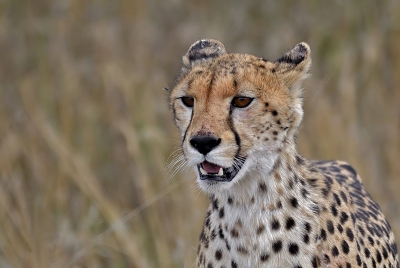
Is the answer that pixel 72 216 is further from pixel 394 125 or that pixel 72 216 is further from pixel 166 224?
pixel 394 125

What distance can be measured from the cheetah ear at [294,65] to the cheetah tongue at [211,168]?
456 millimetres

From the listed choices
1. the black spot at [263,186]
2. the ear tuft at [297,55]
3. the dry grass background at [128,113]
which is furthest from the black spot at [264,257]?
the dry grass background at [128,113]

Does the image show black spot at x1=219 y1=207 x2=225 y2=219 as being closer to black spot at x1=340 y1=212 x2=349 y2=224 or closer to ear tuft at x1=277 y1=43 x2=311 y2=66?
black spot at x1=340 y1=212 x2=349 y2=224

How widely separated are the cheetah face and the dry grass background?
5.53 feet

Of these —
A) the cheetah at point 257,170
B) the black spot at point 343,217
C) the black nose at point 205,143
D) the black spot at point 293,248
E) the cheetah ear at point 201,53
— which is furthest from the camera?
the cheetah ear at point 201,53

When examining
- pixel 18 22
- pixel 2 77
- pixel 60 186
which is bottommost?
pixel 60 186

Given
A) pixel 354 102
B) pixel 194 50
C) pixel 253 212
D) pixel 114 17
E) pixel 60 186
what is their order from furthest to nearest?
pixel 114 17
pixel 354 102
pixel 60 186
pixel 194 50
pixel 253 212

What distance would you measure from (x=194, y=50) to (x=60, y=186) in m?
1.84

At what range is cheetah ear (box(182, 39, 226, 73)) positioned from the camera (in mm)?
2964

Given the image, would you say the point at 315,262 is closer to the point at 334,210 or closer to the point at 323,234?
the point at 323,234

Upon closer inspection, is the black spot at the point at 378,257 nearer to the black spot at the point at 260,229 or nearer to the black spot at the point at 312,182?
the black spot at the point at 312,182

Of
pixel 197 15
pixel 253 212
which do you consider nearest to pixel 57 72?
pixel 197 15

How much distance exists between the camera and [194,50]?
3096 millimetres

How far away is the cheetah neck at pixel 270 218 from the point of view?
2.61m
